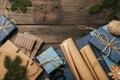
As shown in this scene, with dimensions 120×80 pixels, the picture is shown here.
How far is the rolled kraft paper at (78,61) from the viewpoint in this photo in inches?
112

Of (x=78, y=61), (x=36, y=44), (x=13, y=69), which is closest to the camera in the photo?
(x=13, y=69)

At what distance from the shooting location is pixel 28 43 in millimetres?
2947

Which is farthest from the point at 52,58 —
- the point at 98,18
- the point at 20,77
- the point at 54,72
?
the point at 98,18

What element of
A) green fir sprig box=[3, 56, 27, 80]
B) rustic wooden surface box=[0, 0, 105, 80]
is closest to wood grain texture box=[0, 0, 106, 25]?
rustic wooden surface box=[0, 0, 105, 80]

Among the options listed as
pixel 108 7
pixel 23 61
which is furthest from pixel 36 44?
pixel 108 7

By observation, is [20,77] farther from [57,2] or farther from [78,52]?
[57,2]

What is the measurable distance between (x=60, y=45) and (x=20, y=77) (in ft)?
1.24

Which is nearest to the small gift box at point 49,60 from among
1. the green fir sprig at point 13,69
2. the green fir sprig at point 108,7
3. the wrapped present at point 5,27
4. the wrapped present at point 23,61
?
the wrapped present at point 23,61

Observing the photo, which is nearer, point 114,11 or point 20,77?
point 20,77

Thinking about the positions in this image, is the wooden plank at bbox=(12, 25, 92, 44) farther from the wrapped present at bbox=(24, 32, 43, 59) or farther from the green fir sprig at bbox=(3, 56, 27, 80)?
the green fir sprig at bbox=(3, 56, 27, 80)

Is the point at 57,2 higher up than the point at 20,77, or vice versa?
the point at 57,2

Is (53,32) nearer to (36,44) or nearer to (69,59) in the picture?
(36,44)

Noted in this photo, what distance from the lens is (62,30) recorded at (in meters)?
3.04

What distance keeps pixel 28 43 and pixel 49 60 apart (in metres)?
0.20
